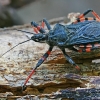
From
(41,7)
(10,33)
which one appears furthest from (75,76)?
(41,7)

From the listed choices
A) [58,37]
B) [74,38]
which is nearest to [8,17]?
[58,37]

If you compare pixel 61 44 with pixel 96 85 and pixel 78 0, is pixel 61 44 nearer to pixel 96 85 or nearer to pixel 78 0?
pixel 96 85

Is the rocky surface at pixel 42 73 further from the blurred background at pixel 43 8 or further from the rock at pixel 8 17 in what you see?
the blurred background at pixel 43 8

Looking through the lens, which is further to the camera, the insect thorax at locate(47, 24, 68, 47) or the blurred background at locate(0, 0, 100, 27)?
the blurred background at locate(0, 0, 100, 27)

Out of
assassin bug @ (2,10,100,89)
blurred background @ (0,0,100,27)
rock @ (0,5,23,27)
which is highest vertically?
blurred background @ (0,0,100,27)

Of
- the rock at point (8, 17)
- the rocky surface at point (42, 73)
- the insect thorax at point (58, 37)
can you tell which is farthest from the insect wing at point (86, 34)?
the rock at point (8, 17)

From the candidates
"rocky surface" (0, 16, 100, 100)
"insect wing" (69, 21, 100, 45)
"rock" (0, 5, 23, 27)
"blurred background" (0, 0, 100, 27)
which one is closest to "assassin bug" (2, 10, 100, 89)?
"insect wing" (69, 21, 100, 45)

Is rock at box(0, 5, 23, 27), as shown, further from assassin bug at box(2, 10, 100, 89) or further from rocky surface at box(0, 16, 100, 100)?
assassin bug at box(2, 10, 100, 89)

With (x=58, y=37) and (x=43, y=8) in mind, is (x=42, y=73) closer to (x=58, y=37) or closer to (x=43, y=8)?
(x=58, y=37)
